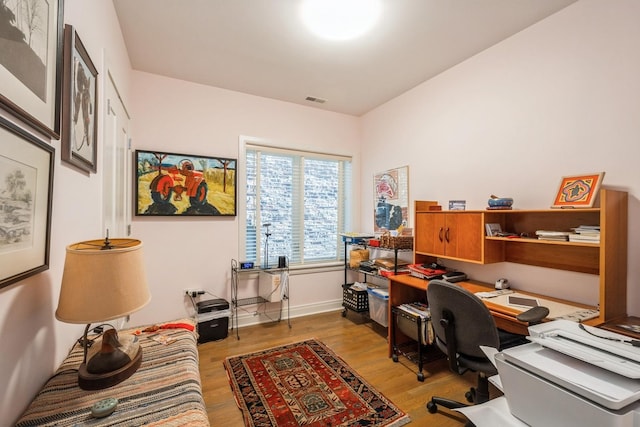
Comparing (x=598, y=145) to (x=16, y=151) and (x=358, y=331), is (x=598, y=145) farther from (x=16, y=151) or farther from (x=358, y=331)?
(x=16, y=151)

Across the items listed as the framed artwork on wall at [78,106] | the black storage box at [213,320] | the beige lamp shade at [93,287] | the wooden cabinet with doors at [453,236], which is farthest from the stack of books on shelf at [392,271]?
the framed artwork on wall at [78,106]

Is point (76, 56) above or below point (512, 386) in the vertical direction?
above

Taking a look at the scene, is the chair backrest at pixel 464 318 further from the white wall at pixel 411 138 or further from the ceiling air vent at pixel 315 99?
the ceiling air vent at pixel 315 99

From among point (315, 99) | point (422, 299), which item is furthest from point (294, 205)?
point (422, 299)

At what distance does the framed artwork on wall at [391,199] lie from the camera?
334cm

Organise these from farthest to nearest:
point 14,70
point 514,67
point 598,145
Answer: point 514,67
point 598,145
point 14,70

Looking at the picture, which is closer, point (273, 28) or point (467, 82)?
point (273, 28)

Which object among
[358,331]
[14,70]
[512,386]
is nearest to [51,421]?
[14,70]

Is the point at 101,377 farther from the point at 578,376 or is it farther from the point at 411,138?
the point at 411,138

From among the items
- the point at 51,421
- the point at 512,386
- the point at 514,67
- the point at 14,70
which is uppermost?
the point at 514,67

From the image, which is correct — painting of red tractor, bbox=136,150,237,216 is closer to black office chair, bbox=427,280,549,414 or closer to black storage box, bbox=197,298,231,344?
black storage box, bbox=197,298,231,344

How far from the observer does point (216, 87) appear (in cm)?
324

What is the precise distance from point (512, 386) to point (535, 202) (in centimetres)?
181

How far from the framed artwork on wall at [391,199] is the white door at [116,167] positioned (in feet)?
9.30
